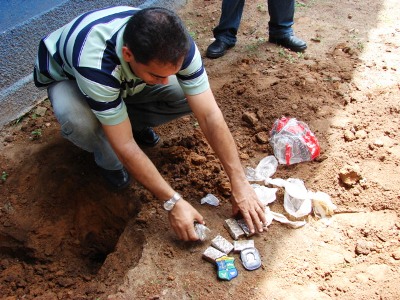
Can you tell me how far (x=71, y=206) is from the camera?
8.94 feet

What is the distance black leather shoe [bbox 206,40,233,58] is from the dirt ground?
0.09 m

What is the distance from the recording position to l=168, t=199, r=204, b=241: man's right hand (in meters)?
1.95

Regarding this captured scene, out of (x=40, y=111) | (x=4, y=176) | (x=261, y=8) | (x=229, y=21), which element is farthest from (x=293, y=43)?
(x=4, y=176)

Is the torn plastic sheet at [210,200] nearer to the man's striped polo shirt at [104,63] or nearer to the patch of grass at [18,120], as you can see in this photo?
the man's striped polo shirt at [104,63]

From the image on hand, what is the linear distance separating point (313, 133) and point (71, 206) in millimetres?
1738

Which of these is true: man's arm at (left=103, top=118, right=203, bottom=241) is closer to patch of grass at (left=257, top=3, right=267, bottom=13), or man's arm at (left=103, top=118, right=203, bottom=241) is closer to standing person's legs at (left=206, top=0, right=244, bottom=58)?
standing person's legs at (left=206, top=0, right=244, bottom=58)

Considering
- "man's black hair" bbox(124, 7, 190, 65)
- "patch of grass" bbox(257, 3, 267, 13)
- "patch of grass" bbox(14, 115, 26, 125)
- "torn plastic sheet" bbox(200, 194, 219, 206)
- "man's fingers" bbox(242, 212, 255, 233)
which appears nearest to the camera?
"man's black hair" bbox(124, 7, 190, 65)

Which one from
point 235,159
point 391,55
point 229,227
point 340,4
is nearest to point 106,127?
point 235,159

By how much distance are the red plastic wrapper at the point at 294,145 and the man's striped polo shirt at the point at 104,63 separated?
695mm

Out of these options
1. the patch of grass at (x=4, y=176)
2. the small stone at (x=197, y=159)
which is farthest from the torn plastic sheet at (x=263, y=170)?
the patch of grass at (x=4, y=176)

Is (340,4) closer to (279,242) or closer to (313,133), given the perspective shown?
(313,133)

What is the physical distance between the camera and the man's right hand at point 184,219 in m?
1.95

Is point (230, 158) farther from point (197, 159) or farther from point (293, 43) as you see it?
point (293, 43)

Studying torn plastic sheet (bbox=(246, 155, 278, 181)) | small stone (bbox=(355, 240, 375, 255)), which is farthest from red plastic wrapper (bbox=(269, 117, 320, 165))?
small stone (bbox=(355, 240, 375, 255))
